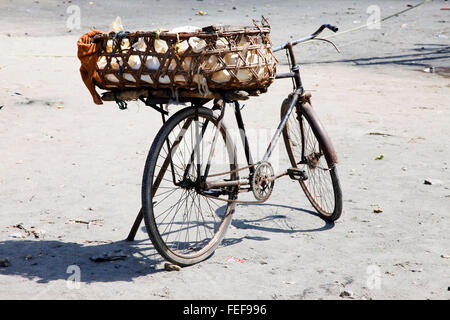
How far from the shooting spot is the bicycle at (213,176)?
12.0 feet

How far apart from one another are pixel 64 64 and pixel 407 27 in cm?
783

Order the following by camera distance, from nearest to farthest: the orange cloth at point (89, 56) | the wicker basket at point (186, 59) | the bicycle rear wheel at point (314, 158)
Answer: the wicker basket at point (186, 59), the orange cloth at point (89, 56), the bicycle rear wheel at point (314, 158)

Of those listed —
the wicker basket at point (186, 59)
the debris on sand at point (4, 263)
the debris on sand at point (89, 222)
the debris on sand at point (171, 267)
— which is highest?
the wicker basket at point (186, 59)

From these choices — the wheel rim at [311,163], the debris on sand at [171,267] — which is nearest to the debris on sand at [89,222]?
the debris on sand at [171,267]

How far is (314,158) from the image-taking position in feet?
15.2

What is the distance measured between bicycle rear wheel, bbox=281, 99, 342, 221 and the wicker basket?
88cm

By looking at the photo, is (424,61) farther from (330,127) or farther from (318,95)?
(330,127)

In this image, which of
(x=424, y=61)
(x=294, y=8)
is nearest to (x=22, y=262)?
(x=424, y=61)

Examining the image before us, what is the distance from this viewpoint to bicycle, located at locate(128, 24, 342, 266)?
3.66m

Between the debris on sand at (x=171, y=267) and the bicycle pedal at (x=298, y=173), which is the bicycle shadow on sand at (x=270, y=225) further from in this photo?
the debris on sand at (x=171, y=267)

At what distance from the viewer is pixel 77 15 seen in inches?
608

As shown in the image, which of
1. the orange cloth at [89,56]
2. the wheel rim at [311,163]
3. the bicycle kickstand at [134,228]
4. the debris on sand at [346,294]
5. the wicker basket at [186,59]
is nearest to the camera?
the debris on sand at [346,294]

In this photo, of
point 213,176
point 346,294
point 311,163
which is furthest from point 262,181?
point 346,294

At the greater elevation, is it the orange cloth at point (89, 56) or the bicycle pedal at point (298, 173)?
the orange cloth at point (89, 56)
